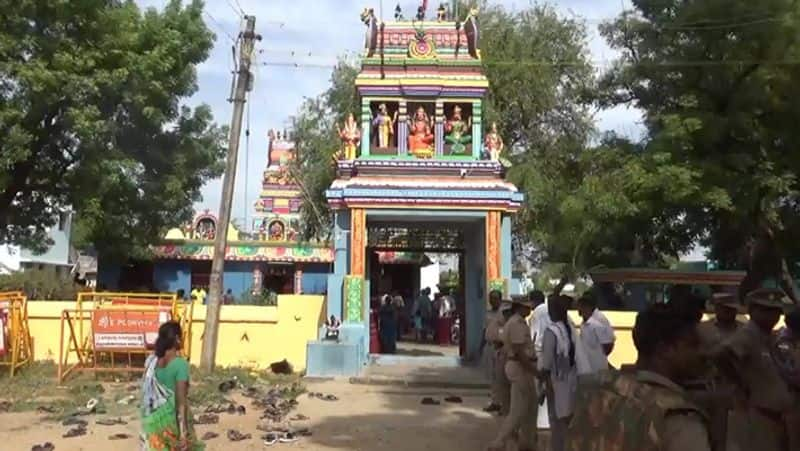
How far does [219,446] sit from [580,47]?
19020mm

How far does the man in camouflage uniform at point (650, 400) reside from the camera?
2.40 m

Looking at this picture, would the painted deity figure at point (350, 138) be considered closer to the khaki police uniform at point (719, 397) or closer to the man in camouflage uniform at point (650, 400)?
the khaki police uniform at point (719, 397)

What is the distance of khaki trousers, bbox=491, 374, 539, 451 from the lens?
7.73 m

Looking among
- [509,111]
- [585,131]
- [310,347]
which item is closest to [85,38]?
[310,347]

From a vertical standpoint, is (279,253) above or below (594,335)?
above

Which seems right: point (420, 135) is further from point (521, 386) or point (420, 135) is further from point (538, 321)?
point (521, 386)

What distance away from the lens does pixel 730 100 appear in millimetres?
15859

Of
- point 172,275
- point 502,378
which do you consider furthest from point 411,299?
point 502,378

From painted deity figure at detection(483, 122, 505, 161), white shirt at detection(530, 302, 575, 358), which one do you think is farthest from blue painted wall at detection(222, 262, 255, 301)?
white shirt at detection(530, 302, 575, 358)

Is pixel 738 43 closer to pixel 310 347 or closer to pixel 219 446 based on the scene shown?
pixel 310 347

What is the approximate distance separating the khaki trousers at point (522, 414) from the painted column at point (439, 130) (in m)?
9.66

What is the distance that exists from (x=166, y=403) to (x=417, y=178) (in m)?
10.9

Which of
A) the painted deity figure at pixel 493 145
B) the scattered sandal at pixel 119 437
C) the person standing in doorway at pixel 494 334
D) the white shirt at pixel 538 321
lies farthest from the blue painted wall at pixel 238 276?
the white shirt at pixel 538 321

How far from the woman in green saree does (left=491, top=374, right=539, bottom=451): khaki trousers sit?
3.00 m
